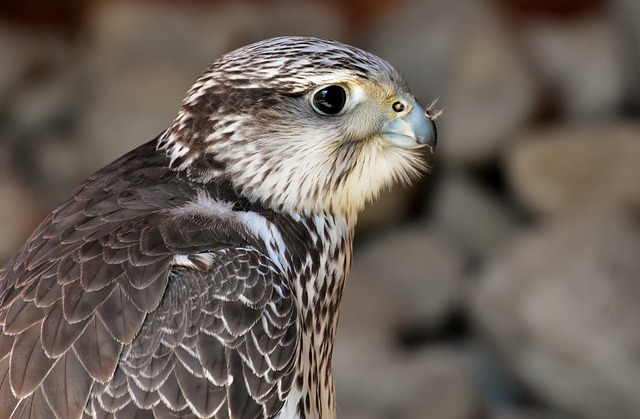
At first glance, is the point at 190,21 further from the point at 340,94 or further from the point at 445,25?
the point at 340,94

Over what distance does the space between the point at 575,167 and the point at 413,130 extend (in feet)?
14.3

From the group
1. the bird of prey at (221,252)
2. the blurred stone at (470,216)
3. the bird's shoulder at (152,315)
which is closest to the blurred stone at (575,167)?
the blurred stone at (470,216)

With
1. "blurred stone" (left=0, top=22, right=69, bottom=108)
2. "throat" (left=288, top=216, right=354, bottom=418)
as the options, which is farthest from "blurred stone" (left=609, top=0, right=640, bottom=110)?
"throat" (left=288, top=216, right=354, bottom=418)

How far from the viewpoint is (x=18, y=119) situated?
8117 mm

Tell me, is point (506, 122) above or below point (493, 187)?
above

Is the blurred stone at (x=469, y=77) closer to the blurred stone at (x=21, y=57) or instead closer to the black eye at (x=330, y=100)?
the blurred stone at (x=21, y=57)

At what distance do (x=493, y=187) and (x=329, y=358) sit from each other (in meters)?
4.96

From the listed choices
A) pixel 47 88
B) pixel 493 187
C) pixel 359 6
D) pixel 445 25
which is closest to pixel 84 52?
pixel 47 88

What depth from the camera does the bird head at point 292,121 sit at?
2.57m

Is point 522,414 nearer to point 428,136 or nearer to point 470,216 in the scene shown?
point 470,216

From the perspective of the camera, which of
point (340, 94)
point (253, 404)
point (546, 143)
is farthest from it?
point (546, 143)

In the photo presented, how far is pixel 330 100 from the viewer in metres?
2.60

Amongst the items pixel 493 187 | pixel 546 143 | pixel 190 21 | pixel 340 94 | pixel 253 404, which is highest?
pixel 340 94

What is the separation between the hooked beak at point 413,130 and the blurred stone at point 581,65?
472 cm
